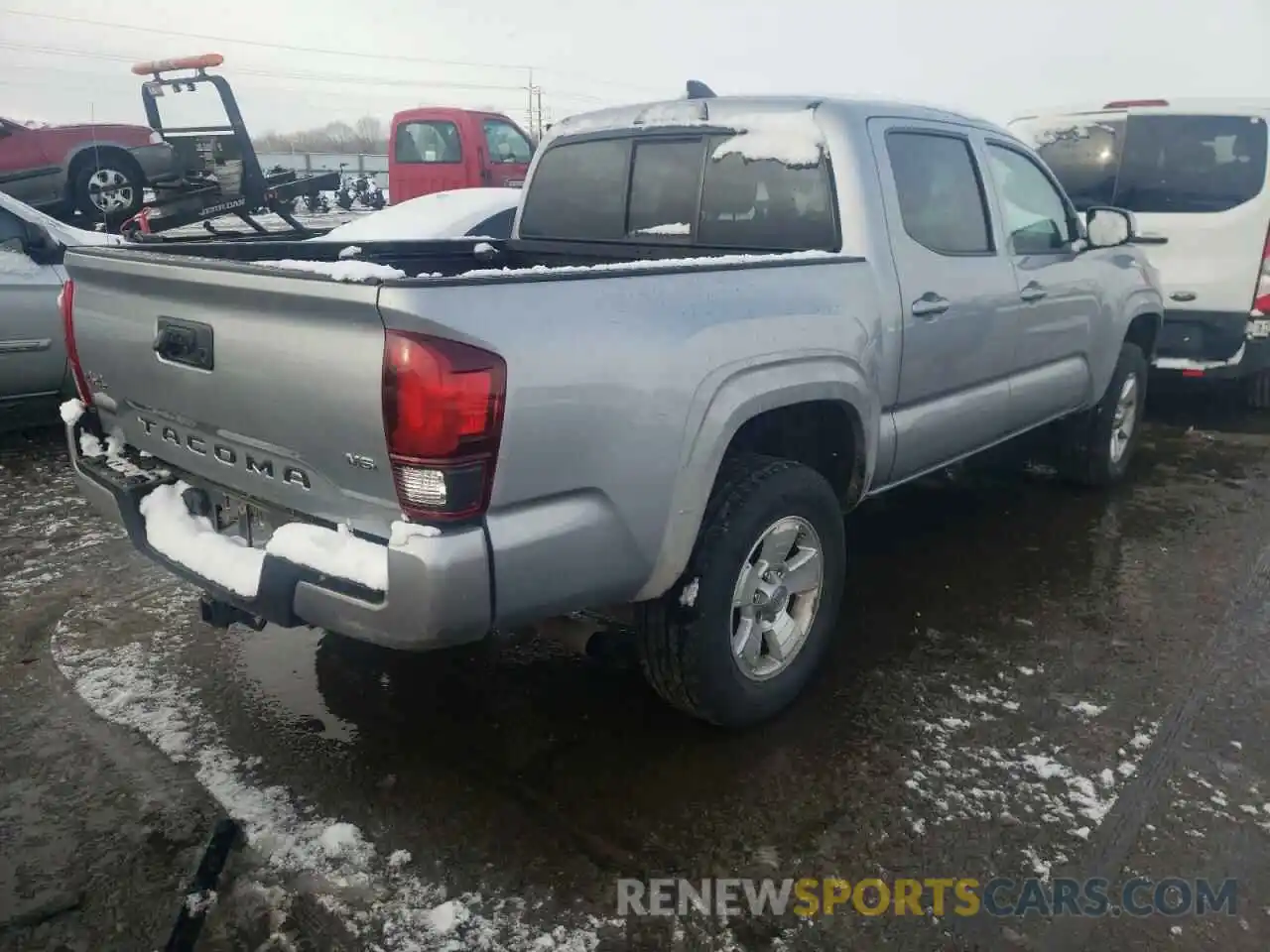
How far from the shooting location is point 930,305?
11.6ft

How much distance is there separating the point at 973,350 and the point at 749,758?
6.26 feet

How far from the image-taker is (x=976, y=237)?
3.95 meters

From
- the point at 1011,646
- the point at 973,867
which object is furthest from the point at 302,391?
the point at 1011,646

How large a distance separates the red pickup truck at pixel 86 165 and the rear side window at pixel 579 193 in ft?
32.2

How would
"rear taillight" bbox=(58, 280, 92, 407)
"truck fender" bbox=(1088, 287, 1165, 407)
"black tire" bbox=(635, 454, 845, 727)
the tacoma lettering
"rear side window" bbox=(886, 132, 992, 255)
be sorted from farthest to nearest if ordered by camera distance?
"truck fender" bbox=(1088, 287, 1165, 407), "rear side window" bbox=(886, 132, 992, 255), "rear taillight" bbox=(58, 280, 92, 407), "black tire" bbox=(635, 454, 845, 727), the tacoma lettering

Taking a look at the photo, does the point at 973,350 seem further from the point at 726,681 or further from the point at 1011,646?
the point at 726,681

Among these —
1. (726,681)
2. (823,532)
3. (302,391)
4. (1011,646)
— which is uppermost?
(302,391)

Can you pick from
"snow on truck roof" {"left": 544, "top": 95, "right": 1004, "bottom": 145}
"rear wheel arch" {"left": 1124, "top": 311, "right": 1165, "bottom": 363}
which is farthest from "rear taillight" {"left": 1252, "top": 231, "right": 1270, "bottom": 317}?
"snow on truck roof" {"left": 544, "top": 95, "right": 1004, "bottom": 145}

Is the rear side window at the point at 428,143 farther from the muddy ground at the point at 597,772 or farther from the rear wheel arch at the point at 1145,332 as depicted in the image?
the muddy ground at the point at 597,772

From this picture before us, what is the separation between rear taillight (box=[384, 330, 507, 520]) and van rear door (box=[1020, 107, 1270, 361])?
19.5ft

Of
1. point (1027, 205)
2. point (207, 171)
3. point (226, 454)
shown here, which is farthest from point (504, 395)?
point (207, 171)

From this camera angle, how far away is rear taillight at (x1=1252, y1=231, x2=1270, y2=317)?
6332 millimetres

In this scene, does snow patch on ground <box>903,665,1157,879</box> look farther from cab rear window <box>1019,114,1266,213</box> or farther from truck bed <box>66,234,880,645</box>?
cab rear window <box>1019,114,1266,213</box>

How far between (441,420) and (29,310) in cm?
501
